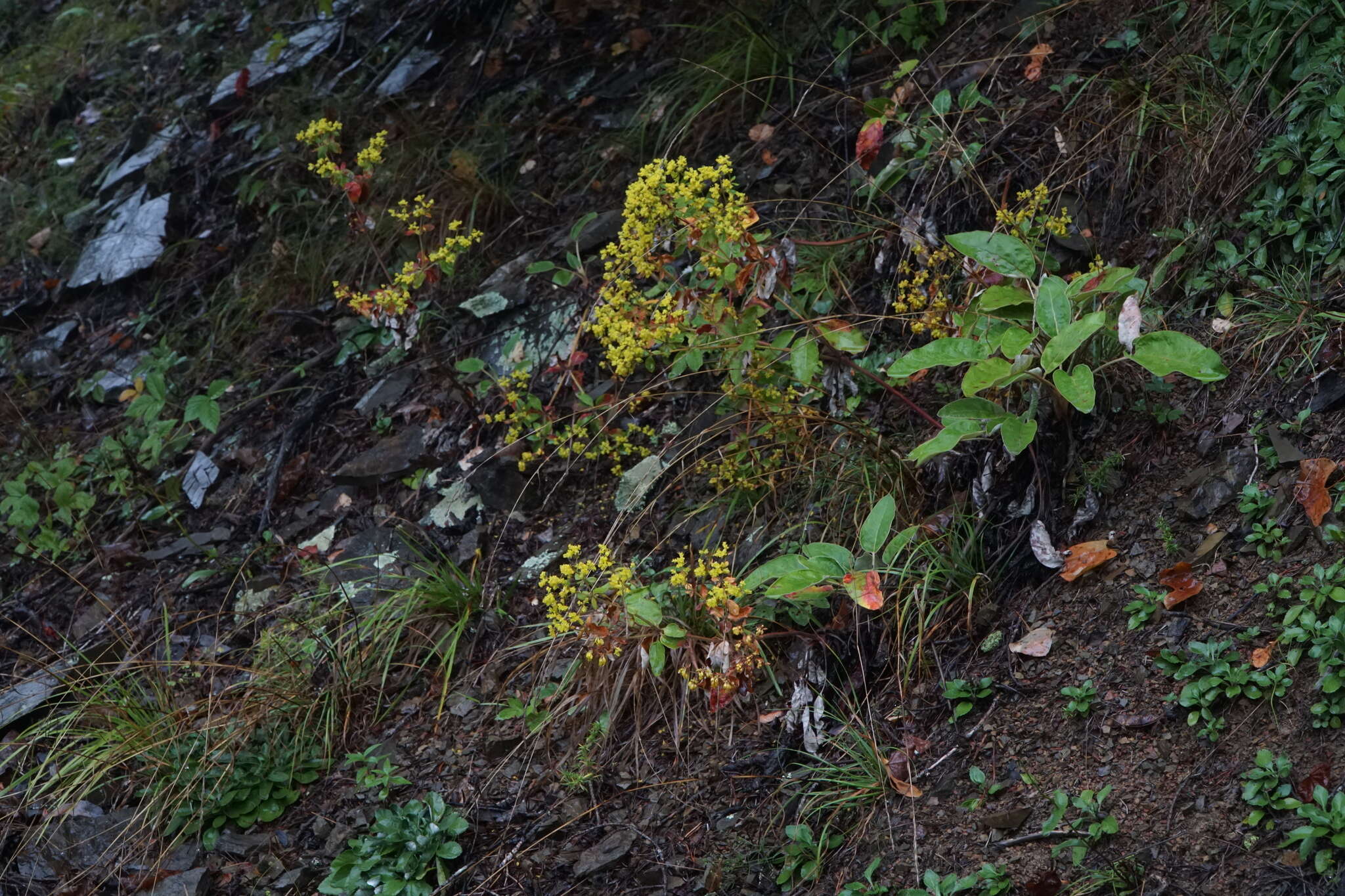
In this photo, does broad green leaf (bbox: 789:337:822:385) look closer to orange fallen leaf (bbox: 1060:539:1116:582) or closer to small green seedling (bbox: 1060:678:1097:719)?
orange fallen leaf (bbox: 1060:539:1116:582)

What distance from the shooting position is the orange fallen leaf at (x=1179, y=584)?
2.25 meters

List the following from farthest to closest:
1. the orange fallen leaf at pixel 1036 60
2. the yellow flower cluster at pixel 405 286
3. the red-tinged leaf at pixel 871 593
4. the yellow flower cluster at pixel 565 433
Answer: the yellow flower cluster at pixel 405 286
the orange fallen leaf at pixel 1036 60
the yellow flower cluster at pixel 565 433
the red-tinged leaf at pixel 871 593

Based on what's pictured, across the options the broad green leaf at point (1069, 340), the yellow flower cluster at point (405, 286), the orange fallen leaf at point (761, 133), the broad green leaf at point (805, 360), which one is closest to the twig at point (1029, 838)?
the broad green leaf at point (1069, 340)

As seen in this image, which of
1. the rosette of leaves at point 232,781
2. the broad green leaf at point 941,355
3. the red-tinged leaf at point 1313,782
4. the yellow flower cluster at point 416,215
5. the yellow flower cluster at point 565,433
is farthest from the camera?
the yellow flower cluster at point 416,215

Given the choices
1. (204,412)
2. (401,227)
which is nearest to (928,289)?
(401,227)

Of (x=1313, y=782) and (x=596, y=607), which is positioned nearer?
(x=1313, y=782)

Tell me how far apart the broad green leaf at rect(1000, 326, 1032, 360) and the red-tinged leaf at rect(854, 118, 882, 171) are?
1126 mm

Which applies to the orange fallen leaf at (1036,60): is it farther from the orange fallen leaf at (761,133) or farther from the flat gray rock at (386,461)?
the flat gray rock at (386,461)

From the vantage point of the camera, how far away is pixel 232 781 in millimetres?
3043

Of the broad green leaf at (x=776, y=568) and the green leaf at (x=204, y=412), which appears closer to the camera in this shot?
the broad green leaf at (x=776, y=568)

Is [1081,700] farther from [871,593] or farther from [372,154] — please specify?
[372,154]

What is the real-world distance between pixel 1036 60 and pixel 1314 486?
182cm

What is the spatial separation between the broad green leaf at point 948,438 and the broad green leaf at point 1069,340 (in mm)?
202

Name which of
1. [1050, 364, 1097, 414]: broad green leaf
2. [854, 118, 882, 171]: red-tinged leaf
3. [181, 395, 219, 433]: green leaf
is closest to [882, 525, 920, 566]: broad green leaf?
[1050, 364, 1097, 414]: broad green leaf
